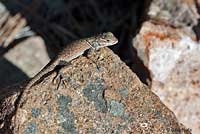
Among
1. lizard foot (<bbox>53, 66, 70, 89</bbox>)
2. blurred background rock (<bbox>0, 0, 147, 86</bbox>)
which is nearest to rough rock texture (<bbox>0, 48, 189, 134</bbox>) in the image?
lizard foot (<bbox>53, 66, 70, 89</bbox>)

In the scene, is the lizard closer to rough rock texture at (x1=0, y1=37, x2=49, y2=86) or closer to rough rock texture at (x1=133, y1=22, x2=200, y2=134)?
rough rock texture at (x1=133, y1=22, x2=200, y2=134)

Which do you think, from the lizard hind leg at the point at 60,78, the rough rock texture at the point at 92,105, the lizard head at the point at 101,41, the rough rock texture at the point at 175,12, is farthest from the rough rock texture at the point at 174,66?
the lizard hind leg at the point at 60,78

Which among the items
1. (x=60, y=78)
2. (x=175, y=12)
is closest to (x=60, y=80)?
(x=60, y=78)

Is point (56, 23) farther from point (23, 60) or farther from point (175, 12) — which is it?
point (175, 12)

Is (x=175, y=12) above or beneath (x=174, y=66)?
above

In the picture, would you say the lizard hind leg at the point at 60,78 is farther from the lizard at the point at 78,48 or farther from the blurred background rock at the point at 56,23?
the blurred background rock at the point at 56,23

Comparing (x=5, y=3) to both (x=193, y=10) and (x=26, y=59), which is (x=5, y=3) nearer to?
(x=26, y=59)

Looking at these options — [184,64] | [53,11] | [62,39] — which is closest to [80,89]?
[184,64]
